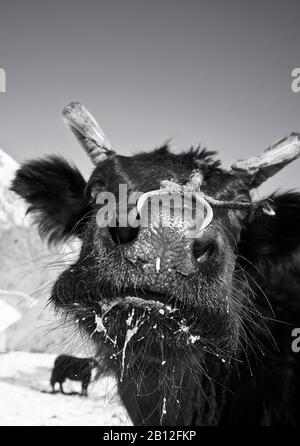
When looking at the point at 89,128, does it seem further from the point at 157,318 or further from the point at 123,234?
the point at 157,318

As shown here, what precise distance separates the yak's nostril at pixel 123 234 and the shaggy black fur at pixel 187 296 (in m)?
0.02

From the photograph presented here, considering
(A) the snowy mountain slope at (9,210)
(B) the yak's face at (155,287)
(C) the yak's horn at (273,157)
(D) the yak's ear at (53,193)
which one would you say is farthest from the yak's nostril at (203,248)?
(A) the snowy mountain slope at (9,210)

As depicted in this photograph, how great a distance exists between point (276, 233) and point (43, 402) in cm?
927

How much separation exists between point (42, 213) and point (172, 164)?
8.33 ft

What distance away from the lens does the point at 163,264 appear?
2582mm

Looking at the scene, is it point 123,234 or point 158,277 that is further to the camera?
point 123,234

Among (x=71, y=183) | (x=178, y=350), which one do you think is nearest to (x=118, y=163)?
(x=71, y=183)

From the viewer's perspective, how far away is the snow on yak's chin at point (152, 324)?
2711 millimetres

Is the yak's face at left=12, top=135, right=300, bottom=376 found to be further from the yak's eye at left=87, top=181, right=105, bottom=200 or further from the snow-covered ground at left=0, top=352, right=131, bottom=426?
the snow-covered ground at left=0, top=352, right=131, bottom=426

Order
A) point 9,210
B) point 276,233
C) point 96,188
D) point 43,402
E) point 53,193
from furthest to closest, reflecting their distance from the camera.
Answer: point 9,210
point 43,402
point 53,193
point 276,233
point 96,188

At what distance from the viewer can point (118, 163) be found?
397 centimetres

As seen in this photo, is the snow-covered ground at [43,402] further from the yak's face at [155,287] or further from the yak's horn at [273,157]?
the yak's horn at [273,157]

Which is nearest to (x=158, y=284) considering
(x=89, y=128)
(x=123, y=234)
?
(x=123, y=234)

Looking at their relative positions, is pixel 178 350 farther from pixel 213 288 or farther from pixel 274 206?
pixel 274 206
